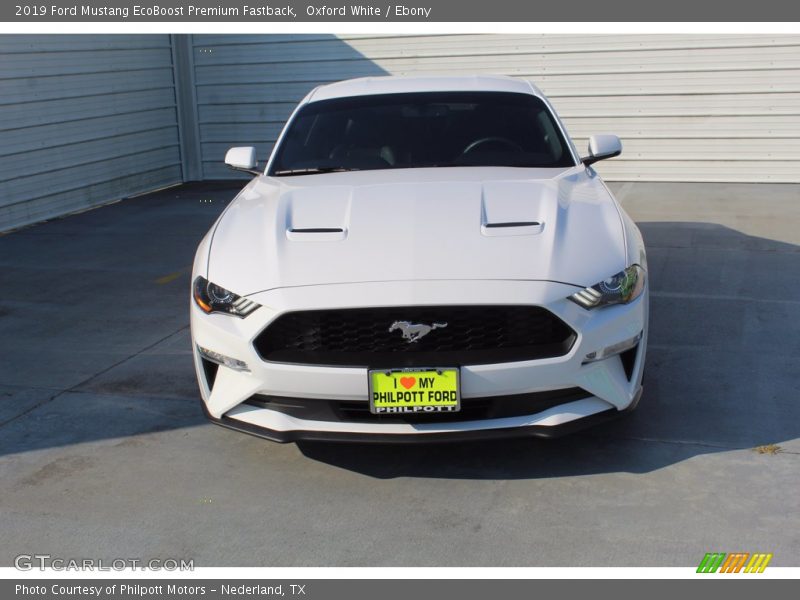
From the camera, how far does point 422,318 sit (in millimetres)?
3701

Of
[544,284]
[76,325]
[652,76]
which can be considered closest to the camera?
[544,284]

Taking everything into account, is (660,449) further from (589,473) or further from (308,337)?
(308,337)

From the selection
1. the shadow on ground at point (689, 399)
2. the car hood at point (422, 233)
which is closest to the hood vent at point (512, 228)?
the car hood at point (422, 233)

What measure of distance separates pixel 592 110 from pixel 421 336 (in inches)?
357

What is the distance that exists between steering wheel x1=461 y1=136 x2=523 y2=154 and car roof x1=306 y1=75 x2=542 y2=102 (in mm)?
448

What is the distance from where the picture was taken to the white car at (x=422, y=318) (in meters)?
3.67

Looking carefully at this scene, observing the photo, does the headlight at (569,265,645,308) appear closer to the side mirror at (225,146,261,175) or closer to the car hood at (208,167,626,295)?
the car hood at (208,167,626,295)

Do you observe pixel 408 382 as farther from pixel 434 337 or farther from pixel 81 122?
pixel 81 122

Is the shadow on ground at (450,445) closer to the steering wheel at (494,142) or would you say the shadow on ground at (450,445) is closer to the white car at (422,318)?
the white car at (422,318)

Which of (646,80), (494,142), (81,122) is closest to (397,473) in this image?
(494,142)

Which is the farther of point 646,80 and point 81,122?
point 646,80

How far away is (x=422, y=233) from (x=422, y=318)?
1.56 feet
